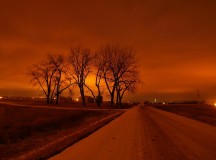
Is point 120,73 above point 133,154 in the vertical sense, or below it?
above

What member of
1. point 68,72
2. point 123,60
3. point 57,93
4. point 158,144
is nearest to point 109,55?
point 123,60

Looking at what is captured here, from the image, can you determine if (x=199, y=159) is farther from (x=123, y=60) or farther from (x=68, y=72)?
(x=68, y=72)

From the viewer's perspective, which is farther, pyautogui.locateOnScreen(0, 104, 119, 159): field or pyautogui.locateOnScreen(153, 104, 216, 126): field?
pyautogui.locateOnScreen(153, 104, 216, 126): field

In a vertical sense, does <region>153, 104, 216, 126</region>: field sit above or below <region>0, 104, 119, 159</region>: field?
above

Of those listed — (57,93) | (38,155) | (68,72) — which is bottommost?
(38,155)

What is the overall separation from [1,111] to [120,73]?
2868cm

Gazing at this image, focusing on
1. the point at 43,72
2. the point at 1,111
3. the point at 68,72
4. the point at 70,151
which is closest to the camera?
the point at 70,151

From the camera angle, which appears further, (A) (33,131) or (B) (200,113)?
(B) (200,113)

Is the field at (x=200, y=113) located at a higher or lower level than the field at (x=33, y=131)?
higher

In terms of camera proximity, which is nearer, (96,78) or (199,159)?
(199,159)

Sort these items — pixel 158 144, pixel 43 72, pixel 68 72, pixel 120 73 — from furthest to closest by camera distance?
pixel 43 72 < pixel 68 72 < pixel 120 73 < pixel 158 144

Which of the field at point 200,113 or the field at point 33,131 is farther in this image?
the field at point 200,113

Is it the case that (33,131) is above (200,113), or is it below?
below

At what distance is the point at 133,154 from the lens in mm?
9109
